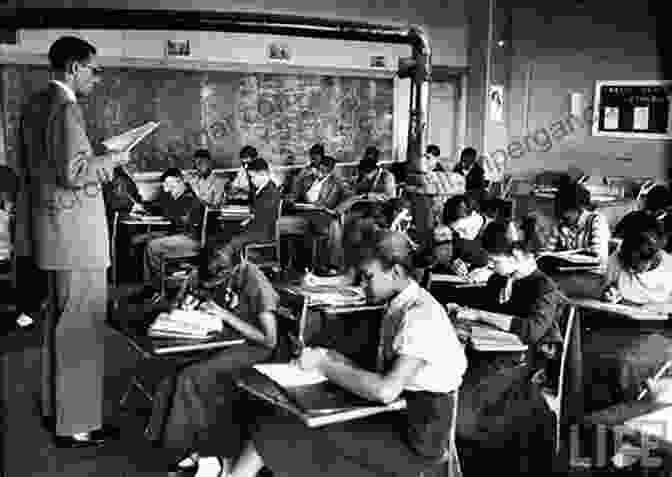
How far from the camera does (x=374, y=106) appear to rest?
9547mm

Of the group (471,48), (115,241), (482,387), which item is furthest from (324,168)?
(482,387)

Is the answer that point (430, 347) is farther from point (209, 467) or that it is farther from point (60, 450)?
point (60, 450)

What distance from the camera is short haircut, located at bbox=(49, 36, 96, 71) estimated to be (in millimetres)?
3143

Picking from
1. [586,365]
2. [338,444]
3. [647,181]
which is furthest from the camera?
[647,181]

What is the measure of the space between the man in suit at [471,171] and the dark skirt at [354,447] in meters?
4.86

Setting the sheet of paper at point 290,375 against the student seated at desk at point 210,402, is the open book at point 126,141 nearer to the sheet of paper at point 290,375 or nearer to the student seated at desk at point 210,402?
the student seated at desk at point 210,402

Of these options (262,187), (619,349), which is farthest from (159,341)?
(262,187)

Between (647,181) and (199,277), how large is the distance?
6.86 meters

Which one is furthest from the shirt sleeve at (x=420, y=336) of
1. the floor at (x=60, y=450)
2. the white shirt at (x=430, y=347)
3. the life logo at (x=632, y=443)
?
the floor at (x=60, y=450)

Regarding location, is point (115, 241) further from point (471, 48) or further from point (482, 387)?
point (471, 48)

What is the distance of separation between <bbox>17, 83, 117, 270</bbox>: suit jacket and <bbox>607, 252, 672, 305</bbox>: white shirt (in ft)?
8.68

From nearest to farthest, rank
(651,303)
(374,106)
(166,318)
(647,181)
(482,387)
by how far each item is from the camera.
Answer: (482,387) → (166,318) → (651,303) → (647,181) → (374,106)

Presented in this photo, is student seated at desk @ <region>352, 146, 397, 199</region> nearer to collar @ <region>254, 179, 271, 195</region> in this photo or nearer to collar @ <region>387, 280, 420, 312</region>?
collar @ <region>254, 179, 271, 195</region>

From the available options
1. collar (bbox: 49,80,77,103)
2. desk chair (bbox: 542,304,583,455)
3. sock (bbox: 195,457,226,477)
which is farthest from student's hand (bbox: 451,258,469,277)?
collar (bbox: 49,80,77,103)
